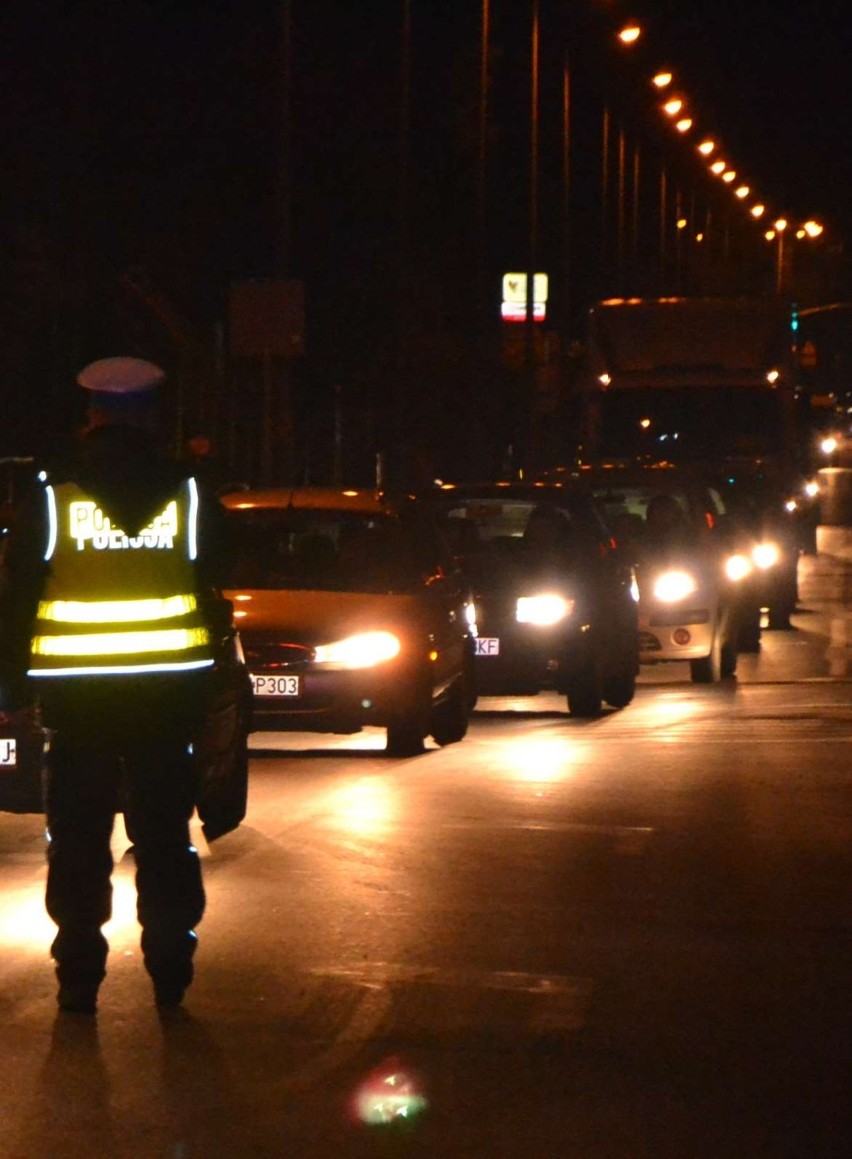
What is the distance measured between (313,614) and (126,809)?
711 cm

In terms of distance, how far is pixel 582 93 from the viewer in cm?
8538

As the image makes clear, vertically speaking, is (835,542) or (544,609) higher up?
(544,609)

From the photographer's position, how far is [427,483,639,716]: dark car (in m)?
18.7

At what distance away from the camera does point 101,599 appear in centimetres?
790

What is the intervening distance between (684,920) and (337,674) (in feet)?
18.0

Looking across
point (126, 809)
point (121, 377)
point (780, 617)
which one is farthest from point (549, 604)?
point (780, 617)

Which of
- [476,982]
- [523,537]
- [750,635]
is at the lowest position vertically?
[750,635]

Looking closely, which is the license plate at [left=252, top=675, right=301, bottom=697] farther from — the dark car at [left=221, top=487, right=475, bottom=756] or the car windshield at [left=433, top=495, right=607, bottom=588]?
the car windshield at [left=433, top=495, right=607, bottom=588]

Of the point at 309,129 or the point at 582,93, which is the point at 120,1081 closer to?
the point at 309,129

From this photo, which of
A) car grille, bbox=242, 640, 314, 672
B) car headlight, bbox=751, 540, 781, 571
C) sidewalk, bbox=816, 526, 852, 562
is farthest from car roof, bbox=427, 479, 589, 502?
sidewalk, bbox=816, 526, 852, 562

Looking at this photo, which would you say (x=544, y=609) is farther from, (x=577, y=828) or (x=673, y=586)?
(x=577, y=828)

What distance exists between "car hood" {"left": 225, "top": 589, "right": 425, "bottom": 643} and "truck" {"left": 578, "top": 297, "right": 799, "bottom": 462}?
18906 millimetres

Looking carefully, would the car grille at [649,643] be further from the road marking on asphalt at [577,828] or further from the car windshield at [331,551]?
the road marking on asphalt at [577,828]

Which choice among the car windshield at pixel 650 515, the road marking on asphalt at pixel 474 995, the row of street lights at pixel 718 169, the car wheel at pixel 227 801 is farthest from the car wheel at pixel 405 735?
the row of street lights at pixel 718 169
